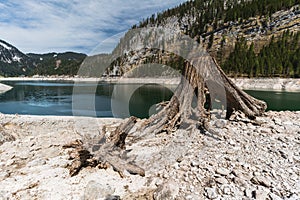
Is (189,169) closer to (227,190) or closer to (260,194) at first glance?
(227,190)

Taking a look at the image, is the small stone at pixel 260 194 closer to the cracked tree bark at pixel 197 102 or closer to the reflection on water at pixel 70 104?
the cracked tree bark at pixel 197 102

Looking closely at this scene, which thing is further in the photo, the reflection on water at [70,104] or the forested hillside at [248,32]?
the forested hillside at [248,32]

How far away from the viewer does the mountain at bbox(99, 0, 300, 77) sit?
61.4 m

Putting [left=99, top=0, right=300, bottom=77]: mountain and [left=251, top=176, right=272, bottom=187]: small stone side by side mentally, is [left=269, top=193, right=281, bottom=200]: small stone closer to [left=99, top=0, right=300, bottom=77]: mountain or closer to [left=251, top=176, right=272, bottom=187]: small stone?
[left=251, top=176, right=272, bottom=187]: small stone

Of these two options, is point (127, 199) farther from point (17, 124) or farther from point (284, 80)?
point (284, 80)

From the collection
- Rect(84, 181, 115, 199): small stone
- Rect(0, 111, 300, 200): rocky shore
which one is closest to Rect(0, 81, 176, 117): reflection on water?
Rect(0, 111, 300, 200): rocky shore

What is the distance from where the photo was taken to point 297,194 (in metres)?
3.81

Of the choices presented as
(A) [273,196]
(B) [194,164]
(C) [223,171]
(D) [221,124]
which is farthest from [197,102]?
(A) [273,196]

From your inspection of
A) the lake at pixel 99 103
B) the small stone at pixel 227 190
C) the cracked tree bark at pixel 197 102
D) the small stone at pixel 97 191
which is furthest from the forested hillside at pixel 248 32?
the small stone at pixel 97 191

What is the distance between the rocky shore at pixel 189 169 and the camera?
4328mm

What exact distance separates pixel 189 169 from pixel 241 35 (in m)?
107

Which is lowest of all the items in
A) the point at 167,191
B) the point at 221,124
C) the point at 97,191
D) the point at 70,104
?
the point at 70,104

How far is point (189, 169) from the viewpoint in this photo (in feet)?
16.9

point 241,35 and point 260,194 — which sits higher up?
point 241,35
